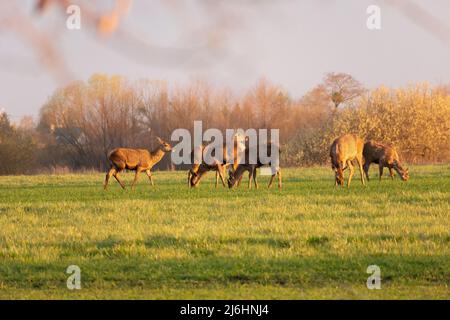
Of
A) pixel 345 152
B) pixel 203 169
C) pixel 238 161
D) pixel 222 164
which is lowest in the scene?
pixel 203 169

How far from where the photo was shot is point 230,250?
9.86 meters

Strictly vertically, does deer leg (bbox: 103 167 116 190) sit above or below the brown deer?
below

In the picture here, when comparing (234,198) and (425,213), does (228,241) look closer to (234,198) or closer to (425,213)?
(425,213)

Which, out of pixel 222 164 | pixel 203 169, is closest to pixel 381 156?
pixel 222 164

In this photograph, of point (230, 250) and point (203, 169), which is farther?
point (203, 169)

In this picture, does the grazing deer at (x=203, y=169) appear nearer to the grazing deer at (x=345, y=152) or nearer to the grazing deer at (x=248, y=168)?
the grazing deer at (x=248, y=168)

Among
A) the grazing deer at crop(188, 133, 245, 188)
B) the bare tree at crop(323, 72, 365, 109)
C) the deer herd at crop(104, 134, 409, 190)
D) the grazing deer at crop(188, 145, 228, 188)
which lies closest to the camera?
the bare tree at crop(323, 72, 365, 109)

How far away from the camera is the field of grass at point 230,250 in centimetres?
767

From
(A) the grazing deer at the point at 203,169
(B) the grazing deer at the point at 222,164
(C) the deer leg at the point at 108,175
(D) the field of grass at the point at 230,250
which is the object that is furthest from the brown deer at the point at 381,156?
(D) the field of grass at the point at 230,250

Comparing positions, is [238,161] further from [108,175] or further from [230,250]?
[230,250]

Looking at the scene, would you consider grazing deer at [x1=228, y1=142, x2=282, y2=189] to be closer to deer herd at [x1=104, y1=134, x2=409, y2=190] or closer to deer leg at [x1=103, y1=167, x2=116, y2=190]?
deer herd at [x1=104, y1=134, x2=409, y2=190]

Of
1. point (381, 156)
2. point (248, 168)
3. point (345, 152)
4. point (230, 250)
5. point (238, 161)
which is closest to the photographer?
point (230, 250)

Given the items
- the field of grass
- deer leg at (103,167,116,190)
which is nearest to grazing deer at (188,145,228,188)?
deer leg at (103,167,116,190)

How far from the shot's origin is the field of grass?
7672 millimetres
